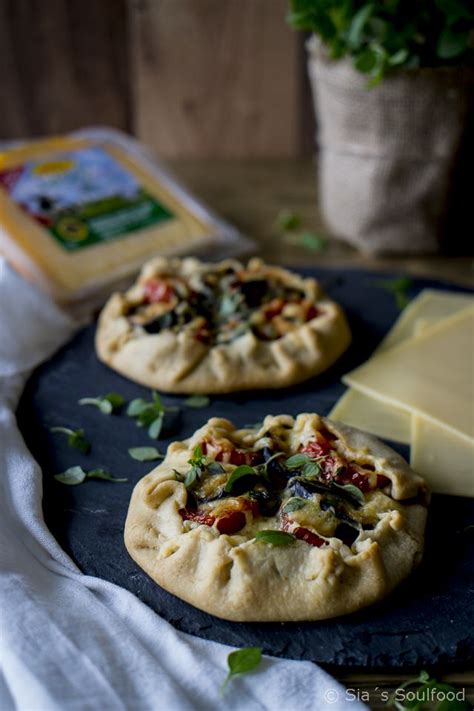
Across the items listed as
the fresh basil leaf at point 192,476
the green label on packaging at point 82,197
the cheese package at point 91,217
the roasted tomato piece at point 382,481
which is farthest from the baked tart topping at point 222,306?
the roasted tomato piece at point 382,481

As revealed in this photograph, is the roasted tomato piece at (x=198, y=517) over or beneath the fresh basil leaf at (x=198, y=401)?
over

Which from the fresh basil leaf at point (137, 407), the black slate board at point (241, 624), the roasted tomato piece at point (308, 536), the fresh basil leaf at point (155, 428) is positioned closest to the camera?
the black slate board at point (241, 624)

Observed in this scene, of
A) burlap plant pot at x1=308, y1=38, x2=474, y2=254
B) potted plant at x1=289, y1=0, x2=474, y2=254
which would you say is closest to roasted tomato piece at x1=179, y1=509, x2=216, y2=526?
potted plant at x1=289, y1=0, x2=474, y2=254

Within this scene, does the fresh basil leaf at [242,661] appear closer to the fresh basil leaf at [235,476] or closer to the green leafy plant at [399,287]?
the fresh basil leaf at [235,476]

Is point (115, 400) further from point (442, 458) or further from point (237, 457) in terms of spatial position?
point (442, 458)

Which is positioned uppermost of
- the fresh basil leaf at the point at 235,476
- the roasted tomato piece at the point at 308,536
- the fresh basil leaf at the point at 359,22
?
the fresh basil leaf at the point at 359,22

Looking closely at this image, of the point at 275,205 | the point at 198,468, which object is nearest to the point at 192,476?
the point at 198,468

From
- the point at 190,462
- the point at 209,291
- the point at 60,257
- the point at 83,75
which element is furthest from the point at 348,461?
the point at 83,75
